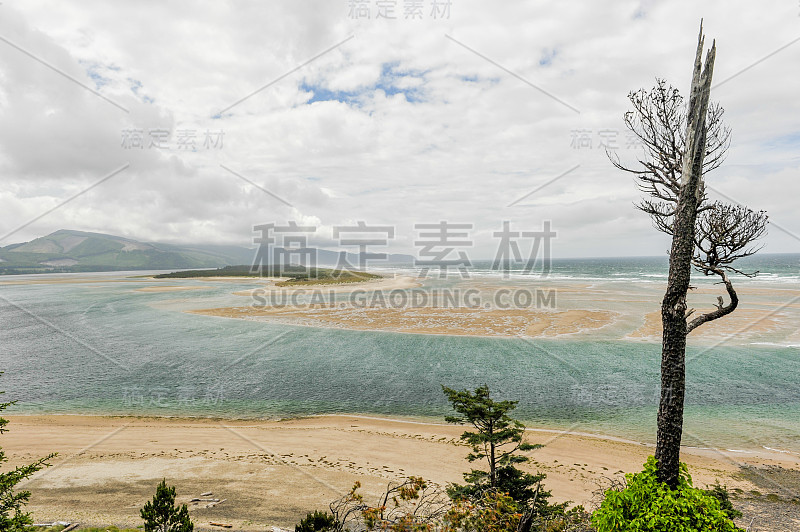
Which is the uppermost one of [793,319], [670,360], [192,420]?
[670,360]

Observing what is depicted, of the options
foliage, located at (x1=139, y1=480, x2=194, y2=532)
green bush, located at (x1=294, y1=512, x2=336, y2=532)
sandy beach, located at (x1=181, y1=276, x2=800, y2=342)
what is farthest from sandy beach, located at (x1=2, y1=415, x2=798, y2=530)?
sandy beach, located at (x1=181, y1=276, x2=800, y2=342)

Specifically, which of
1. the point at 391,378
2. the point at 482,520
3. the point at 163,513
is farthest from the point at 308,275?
the point at 482,520

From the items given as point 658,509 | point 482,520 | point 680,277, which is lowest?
point 482,520

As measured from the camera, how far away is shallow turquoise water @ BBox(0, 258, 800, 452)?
20.6 meters

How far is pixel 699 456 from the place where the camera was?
633 inches

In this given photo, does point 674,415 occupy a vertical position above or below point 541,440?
above

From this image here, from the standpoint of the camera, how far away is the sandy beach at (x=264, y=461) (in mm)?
12281

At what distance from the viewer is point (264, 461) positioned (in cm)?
1549

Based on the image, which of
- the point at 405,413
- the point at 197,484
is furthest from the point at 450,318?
the point at 197,484

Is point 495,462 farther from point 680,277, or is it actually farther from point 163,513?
point 163,513

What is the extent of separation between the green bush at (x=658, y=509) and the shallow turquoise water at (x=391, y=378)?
47.2ft

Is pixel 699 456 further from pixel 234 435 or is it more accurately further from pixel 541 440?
pixel 234 435

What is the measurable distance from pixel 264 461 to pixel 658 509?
14684 mm

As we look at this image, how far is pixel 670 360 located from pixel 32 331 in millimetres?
62257
